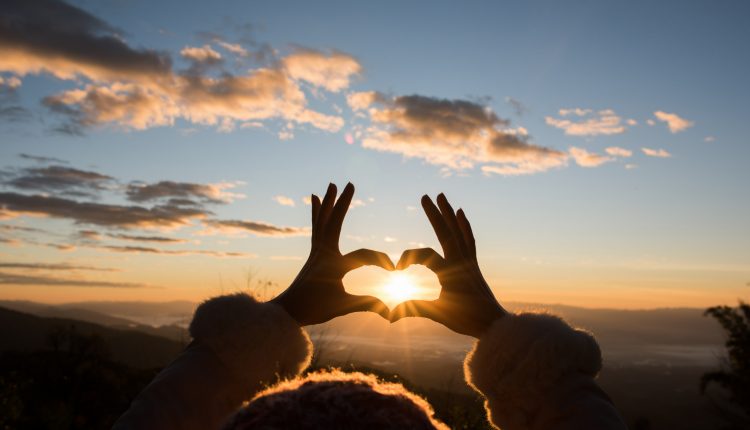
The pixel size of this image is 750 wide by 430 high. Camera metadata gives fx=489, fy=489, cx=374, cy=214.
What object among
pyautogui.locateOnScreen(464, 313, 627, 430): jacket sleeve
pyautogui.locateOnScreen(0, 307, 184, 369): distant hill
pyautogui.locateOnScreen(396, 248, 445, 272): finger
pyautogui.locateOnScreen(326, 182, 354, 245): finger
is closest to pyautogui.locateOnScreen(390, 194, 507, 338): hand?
pyautogui.locateOnScreen(396, 248, 445, 272): finger

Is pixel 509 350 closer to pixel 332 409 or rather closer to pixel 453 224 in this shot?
pixel 453 224

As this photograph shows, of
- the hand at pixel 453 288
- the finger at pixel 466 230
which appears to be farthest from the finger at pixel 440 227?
the finger at pixel 466 230

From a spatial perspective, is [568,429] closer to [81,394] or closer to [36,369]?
[81,394]

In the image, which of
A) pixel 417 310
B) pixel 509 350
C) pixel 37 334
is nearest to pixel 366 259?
pixel 417 310

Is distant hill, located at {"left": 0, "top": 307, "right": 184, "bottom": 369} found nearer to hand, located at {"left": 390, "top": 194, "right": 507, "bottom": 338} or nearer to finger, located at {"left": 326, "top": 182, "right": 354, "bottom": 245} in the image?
finger, located at {"left": 326, "top": 182, "right": 354, "bottom": 245}

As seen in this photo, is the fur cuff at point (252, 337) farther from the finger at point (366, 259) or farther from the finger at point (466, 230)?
the finger at point (466, 230)

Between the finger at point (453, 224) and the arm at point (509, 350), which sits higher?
the finger at point (453, 224)
